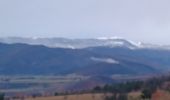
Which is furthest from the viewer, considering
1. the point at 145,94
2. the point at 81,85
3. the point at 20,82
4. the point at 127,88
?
the point at 20,82

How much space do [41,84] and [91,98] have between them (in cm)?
11122

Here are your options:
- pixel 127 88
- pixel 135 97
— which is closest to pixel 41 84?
pixel 127 88

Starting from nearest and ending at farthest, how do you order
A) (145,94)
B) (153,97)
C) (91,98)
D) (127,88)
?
(153,97) < (145,94) < (91,98) < (127,88)

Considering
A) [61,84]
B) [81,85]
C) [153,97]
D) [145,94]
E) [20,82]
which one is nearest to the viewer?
[153,97]

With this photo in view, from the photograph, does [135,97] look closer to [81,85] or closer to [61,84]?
[81,85]

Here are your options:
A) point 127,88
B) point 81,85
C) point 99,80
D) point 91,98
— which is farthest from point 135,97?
point 99,80

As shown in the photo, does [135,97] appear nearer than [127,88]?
Yes

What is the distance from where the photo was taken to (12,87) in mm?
187625

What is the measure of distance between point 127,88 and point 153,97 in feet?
81.9

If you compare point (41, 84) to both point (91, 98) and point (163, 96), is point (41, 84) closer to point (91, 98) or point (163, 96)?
point (91, 98)

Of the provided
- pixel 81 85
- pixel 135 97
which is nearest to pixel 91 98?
pixel 135 97

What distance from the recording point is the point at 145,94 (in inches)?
2840

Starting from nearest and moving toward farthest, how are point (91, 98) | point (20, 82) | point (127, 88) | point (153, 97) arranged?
1. point (153, 97)
2. point (91, 98)
3. point (127, 88)
4. point (20, 82)

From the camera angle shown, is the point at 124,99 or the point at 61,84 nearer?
the point at 124,99
